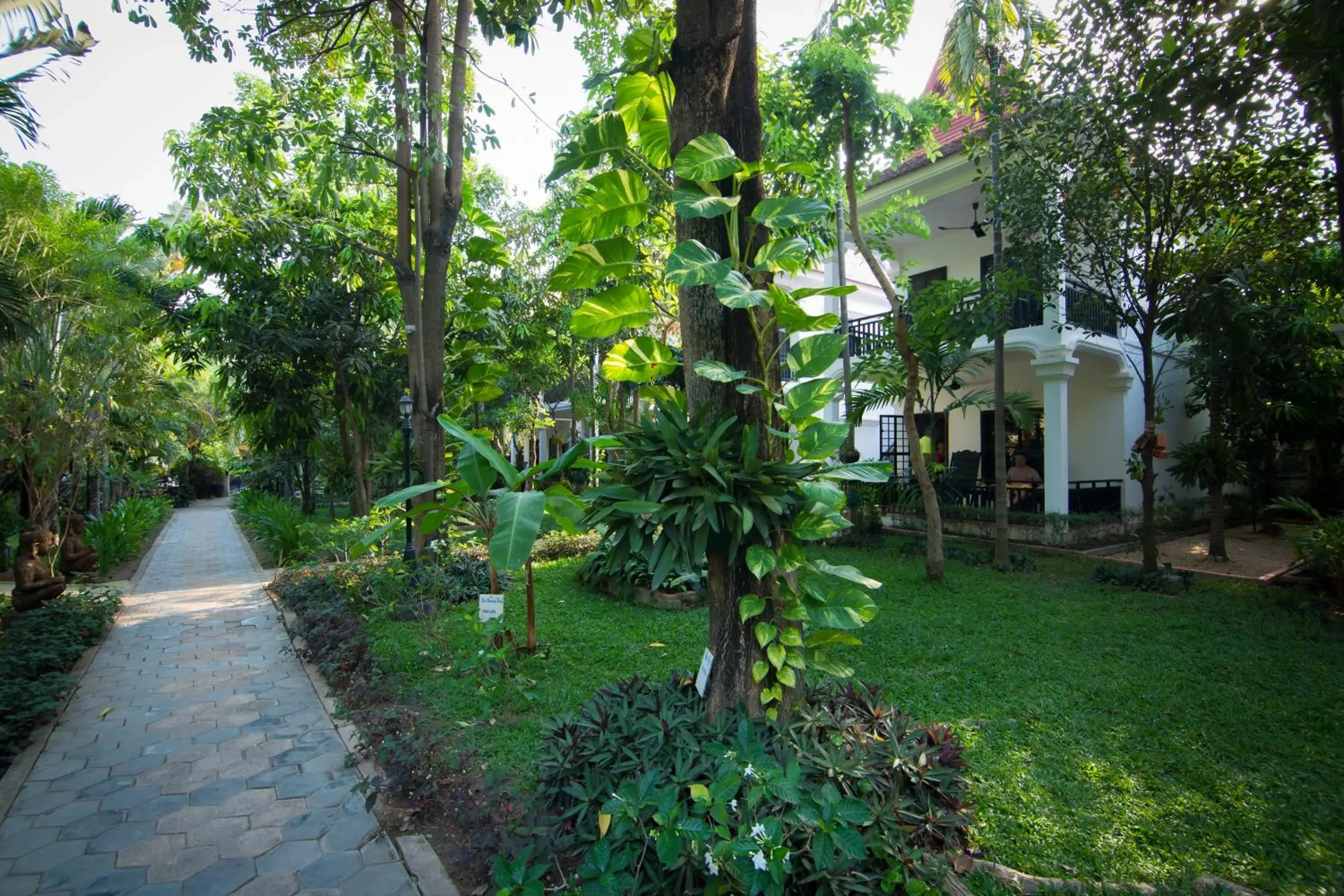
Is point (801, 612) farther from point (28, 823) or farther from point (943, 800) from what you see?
point (28, 823)

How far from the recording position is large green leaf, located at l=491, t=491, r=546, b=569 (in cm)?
200

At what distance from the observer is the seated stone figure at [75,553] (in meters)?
8.84

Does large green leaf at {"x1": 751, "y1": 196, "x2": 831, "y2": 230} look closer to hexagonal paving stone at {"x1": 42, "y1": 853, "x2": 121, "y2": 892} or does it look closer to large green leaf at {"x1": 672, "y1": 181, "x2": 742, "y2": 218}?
large green leaf at {"x1": 672, "y1": 181, "x2": 742, "y2": 218}

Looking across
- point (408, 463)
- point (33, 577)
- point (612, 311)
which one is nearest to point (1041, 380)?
point (408, 463)

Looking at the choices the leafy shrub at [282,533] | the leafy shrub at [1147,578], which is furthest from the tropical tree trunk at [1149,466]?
the leafy shrub at [282,533]

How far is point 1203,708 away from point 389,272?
11.8m

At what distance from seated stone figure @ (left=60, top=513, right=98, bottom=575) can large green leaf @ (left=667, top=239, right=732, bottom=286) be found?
10.1 meters

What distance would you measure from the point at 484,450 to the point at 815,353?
4.34 feet

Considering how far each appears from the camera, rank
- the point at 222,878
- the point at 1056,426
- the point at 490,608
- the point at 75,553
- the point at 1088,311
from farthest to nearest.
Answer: the point at 1056,426
the point at 1088,311
the point at 75,553
the point at 490,608
the point at 222,878

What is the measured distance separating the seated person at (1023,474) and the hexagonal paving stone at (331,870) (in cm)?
1128

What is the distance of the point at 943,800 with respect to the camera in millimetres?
2709

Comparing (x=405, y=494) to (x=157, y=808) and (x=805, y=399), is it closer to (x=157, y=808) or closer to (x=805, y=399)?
(x=805, y=399)

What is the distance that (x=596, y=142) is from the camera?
110 inches

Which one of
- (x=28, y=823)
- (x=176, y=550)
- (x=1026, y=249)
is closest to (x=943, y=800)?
(x=28, y=823)
